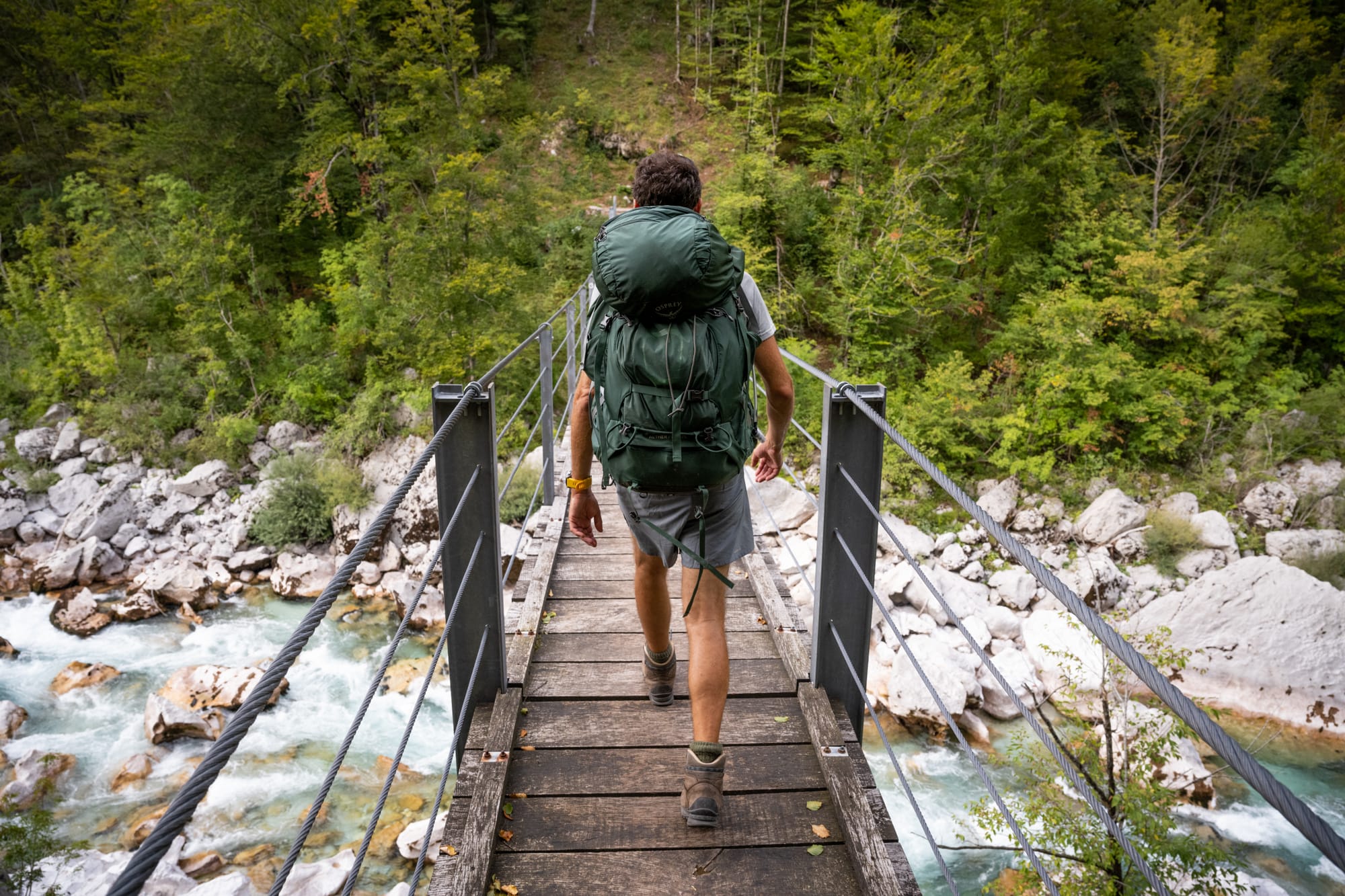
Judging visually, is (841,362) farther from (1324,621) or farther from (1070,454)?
(1324,621)

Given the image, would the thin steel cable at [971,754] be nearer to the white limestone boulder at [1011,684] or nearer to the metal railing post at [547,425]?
the metal railing post at [547,425]

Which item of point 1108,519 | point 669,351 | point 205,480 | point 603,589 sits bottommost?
point 205,480

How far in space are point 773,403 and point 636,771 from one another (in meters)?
1.19

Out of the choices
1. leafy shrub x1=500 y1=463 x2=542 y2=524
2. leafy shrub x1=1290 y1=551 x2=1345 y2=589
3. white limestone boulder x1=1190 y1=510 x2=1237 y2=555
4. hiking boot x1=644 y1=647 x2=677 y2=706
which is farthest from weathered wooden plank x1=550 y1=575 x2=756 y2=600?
leafy shrub x1=1290 y1=551 x2=1345 y2=589

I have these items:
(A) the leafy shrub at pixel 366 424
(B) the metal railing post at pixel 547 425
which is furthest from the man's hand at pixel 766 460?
(A) the leafy shrub at pixel 366 424

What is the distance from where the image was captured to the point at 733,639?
117 inches

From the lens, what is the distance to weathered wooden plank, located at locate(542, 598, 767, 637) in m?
3.05

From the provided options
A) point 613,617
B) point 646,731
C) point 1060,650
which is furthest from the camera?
point 1060,650

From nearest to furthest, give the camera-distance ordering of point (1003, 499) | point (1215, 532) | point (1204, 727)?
point (1204, 727) → point (1215, 532) → point (1003, 499)

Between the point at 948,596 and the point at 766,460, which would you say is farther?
the point at 948,596

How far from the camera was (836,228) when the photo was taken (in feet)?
41.3

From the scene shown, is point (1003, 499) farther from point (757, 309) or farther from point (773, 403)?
point (757, 309)

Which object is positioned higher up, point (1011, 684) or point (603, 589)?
point (603, 589)

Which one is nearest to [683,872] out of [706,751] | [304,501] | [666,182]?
[706,751]
